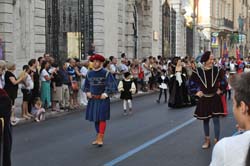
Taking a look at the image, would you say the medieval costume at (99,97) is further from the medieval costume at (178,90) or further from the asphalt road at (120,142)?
the medieval costume at (178,90)

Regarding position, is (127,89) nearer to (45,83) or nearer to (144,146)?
(45,83)

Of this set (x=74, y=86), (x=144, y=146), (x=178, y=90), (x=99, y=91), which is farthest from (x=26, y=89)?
(x=178, y=90)

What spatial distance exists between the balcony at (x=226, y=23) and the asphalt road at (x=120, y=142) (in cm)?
4642

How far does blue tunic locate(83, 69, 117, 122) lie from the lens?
9.03 meters

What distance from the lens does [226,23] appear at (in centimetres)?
6122

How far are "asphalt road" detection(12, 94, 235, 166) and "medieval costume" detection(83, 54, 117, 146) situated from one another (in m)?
0.40

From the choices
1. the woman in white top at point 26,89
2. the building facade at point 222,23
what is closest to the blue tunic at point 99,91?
the woman in white top at point 26,89

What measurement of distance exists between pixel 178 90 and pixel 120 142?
7.42m

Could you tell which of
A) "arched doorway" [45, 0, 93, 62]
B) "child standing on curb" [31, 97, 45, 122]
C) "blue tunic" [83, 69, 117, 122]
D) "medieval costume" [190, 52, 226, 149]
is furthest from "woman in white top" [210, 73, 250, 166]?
"arched doorway" [45, 0, 93, 62]

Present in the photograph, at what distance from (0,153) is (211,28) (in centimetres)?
5063

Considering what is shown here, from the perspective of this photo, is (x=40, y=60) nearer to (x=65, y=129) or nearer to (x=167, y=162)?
(x=65, y=129)

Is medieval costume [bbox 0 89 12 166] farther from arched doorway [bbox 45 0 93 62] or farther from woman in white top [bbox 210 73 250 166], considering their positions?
arched doorway [bbox 45 0 93 62]

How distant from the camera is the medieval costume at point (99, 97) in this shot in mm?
9023

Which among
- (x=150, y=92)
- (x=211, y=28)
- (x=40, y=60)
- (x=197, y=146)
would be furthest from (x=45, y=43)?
(x=211, y=28)
